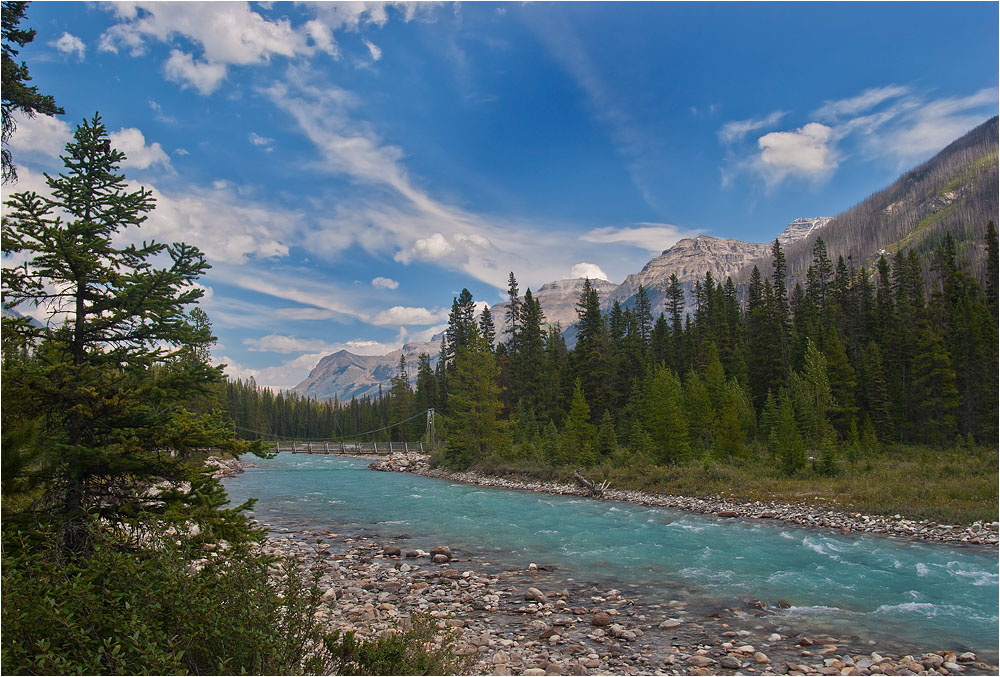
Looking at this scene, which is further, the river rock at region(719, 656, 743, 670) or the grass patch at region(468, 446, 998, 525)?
the grass patch at region(468, 446, 998, 525)

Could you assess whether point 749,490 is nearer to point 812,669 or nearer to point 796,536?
point 796,536

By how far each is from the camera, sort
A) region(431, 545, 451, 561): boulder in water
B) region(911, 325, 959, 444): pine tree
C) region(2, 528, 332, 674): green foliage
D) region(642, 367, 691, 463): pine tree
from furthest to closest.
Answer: region(911, 325, 959, 444): pine tree
region(642, 367, 691, 463): pine tree
region(431, 545, 451, 561): boulder in water
region(2, 528, 332, 674): green foliage

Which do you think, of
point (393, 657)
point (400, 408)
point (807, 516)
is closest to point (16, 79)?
point (393, 657)

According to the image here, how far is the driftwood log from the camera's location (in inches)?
1141

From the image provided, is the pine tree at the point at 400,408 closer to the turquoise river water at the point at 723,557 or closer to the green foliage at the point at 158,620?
the turquoise river water at the point at 723,557

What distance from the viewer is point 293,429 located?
133625mm

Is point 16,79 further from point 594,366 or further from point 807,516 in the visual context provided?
point 594,366

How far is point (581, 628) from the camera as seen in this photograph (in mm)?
9961

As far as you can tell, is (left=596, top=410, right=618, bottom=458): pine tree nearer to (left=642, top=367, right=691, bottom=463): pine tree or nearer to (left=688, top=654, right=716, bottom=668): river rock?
(left=642, top=367, right=691, bottom=463): pine tree

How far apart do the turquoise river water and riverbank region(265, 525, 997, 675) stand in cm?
88

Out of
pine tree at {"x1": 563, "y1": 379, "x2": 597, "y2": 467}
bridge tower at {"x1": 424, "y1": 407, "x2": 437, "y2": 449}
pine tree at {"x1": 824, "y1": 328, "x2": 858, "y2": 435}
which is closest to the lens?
pine tree at {"x1": 563, "y1": 379, "x2": 597, "y2": 467}

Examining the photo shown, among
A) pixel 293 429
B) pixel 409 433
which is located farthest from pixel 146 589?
pixel 293 429

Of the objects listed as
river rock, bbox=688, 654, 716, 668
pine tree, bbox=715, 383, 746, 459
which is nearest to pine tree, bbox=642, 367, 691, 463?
pine tree, bbox=715, 383, 746, 459

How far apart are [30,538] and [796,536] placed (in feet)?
67.9
